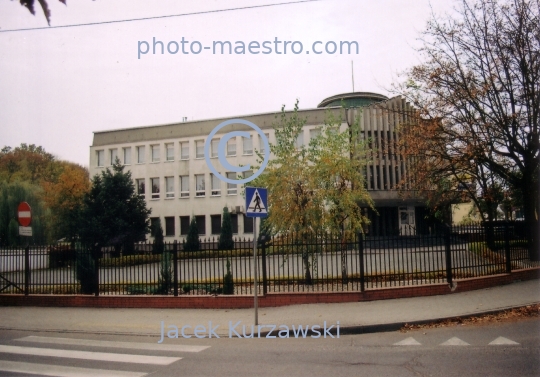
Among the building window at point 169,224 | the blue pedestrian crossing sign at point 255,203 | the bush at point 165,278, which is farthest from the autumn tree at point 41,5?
the building window at point 169,224

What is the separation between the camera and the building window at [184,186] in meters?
40.9

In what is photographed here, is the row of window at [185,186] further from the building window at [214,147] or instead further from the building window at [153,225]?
the building window at [214,147]

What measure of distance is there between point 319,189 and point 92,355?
8962 millimetres

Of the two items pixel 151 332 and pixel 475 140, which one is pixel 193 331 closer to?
pixel 151 332

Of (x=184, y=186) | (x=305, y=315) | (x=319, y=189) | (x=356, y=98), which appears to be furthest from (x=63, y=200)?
(x=305, y=315)

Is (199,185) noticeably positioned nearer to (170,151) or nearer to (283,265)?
(170,151)

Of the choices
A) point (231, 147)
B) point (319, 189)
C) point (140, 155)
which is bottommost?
point (319, 189)

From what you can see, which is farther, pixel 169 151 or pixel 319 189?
pixel 169 151

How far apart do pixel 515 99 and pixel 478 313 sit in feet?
31.7

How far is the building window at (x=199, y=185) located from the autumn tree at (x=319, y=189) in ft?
82.9

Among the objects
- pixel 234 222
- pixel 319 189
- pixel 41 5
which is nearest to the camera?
pixel 41 5

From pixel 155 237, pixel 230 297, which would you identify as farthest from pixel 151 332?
pixel 155 237

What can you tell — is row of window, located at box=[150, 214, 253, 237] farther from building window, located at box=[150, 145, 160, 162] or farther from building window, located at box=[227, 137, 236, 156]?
building window, located at box=[227, 137, 236, 156]

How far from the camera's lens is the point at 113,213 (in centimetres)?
3388
